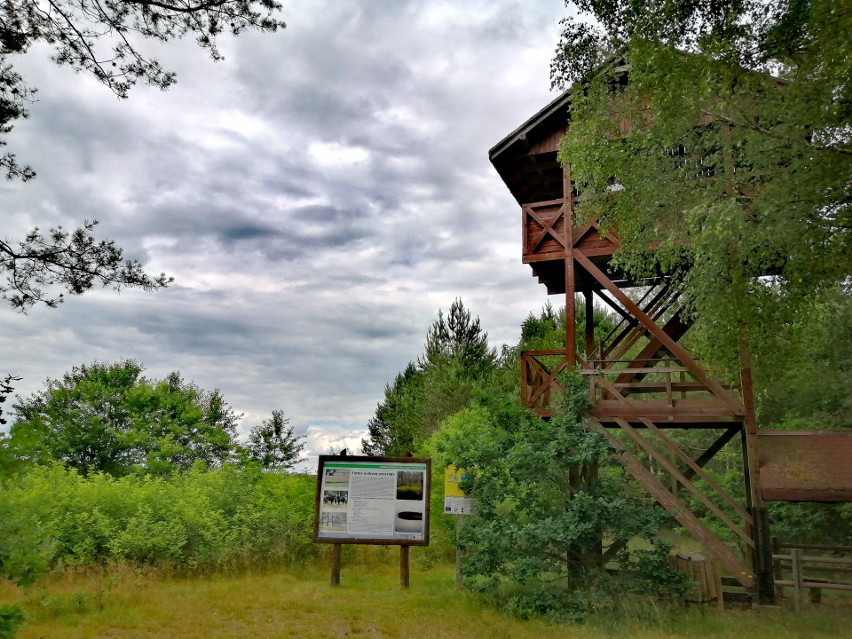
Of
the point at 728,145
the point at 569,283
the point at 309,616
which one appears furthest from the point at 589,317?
the point at 309,616

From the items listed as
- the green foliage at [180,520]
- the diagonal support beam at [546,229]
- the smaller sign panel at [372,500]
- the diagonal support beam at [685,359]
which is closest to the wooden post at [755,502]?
the diagonal support beam at [685,359]

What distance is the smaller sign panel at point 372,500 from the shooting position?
12.4m

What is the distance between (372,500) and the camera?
497 inches

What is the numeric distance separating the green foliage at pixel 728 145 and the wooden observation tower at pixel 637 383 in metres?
1.16

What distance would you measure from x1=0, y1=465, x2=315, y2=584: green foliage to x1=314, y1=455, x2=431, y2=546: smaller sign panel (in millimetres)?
2492

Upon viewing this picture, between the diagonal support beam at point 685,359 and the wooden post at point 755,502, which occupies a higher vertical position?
the diagonal support beam at point 685,359

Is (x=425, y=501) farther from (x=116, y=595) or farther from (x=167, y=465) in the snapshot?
(x=167, y=465)

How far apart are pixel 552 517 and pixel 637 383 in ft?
13.2

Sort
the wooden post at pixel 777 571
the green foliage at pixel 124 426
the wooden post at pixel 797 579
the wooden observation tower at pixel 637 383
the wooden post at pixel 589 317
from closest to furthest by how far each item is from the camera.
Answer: the wooden post at pixel 797 579 → the wooden observation tower at pixel 637 383 → the wooden post at pixel 777 571 → the wooden post at pixel 589 317 → the green foliage at pixel 124 426

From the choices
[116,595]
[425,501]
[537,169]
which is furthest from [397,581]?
[537,169]

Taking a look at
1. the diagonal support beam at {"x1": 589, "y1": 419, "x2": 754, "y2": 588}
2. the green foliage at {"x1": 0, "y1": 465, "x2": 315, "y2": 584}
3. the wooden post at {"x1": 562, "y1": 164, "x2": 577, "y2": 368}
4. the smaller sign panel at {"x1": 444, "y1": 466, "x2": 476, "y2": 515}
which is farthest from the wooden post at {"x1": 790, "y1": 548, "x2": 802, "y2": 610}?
the green foliage at {"x1": 0, "y1": 465, "x2": 315, "y2": 584}

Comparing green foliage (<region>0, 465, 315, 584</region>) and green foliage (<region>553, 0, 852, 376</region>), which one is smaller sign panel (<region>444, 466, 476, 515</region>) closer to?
green foliage (<region>0, 465, 315, 584</region>)

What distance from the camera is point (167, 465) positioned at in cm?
3397

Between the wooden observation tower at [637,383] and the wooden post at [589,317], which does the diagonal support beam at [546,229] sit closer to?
the wooden observation tower at [637,383]
